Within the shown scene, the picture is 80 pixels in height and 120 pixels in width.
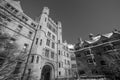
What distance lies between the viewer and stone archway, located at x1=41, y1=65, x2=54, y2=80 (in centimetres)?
1997

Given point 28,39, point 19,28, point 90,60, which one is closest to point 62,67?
point 90,60

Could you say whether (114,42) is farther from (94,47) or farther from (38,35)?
(38,35)

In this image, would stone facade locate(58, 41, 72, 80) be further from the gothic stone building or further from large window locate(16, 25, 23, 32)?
large window locate(16, 25, 23, 32)

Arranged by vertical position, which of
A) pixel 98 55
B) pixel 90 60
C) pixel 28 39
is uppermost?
pixel 28 39

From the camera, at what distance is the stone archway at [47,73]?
20.0m

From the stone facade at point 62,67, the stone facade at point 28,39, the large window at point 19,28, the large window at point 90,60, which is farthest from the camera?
the large window at point 90,60

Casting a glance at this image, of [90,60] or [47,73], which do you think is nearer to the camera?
[47,73]

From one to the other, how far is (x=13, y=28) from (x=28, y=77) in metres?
11.7

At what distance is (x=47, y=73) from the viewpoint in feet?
70.4

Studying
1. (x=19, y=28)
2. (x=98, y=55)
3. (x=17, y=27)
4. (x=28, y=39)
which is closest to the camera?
(x=17, y=27)

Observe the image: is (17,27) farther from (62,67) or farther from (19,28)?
(62,67)

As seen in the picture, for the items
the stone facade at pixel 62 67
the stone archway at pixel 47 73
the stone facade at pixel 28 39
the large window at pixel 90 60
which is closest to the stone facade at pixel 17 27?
the stone facade at pixel 28 39

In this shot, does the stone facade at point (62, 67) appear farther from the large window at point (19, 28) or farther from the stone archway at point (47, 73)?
the large window at point (19, 28)

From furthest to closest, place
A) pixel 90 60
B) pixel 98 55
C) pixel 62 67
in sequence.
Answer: pixel 90 60 → pixel 98 55 → pixel 62 67
